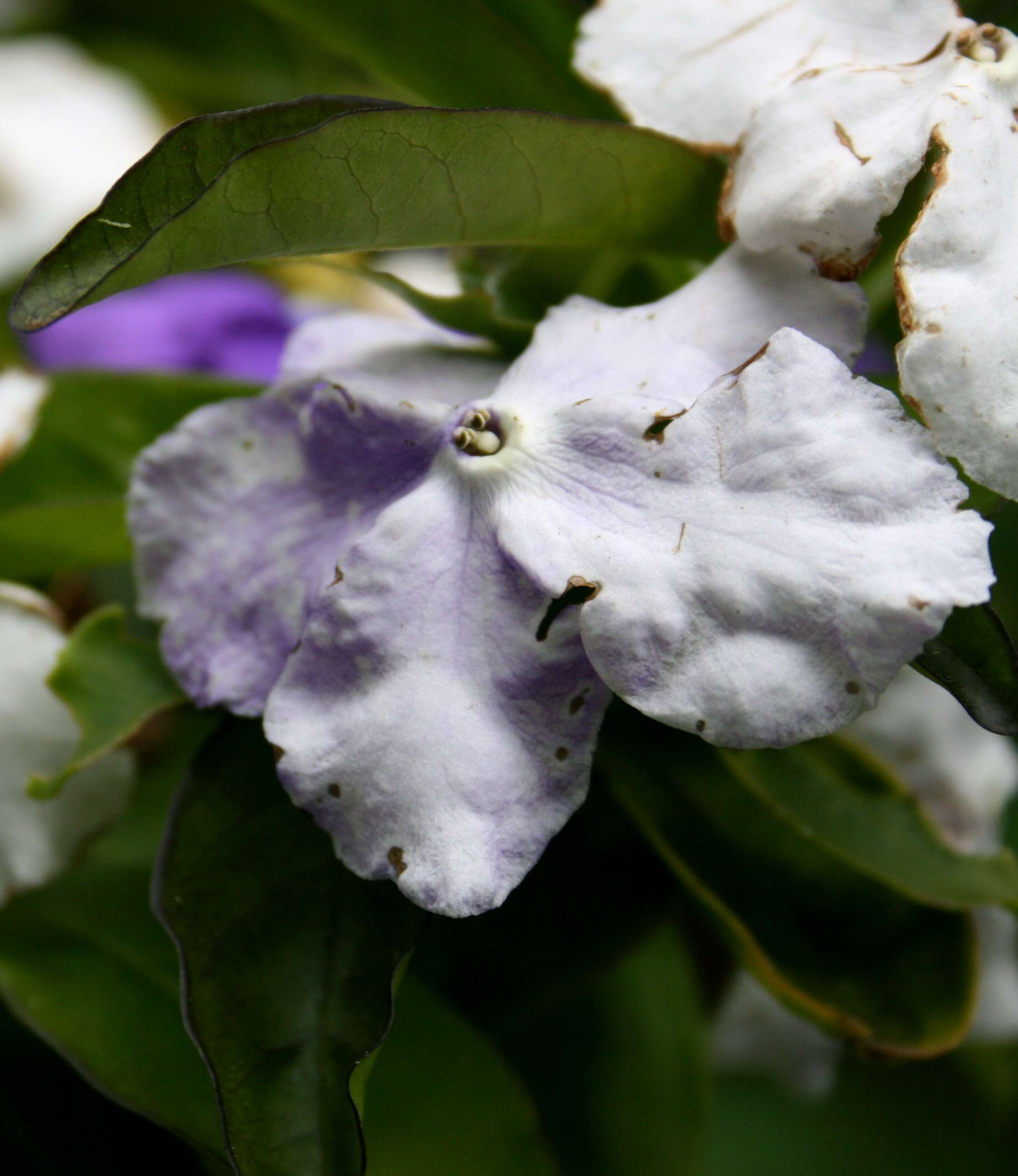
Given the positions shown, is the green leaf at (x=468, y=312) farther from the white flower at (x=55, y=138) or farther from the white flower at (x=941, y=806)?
the white flower at (x=55, y=138)

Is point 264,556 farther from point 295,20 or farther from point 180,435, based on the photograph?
point 295,20

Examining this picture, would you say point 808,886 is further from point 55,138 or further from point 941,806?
point 55,138

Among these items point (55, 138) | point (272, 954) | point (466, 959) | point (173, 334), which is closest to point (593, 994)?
point (466, 959)

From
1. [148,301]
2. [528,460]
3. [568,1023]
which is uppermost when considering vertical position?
[528,460]

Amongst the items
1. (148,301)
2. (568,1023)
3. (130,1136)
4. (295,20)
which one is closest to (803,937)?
(568,1023)

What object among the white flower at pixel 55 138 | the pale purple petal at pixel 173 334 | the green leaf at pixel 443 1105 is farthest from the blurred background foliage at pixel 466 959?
the white flower at pixel 55 138

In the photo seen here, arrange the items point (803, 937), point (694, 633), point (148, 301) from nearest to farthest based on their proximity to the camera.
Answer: point (694, 633) < point (803, 937) < point (148, 301)
